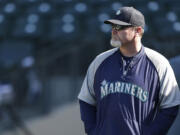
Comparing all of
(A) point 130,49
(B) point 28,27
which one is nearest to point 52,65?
(B) point 28,27

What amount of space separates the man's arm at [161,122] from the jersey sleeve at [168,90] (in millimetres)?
28

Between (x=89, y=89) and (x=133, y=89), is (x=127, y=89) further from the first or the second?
(x=89, y=89)

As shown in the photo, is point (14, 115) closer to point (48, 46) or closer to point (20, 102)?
point (20, 102)

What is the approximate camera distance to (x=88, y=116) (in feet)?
7.38

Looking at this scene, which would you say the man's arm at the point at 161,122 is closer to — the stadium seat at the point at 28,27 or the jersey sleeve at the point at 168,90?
the jersey sleeve at the point at 168,90

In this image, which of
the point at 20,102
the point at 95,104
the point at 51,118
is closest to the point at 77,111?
the point at 51,118

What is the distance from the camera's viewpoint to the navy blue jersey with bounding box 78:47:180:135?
6.81ft

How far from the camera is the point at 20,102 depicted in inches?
206

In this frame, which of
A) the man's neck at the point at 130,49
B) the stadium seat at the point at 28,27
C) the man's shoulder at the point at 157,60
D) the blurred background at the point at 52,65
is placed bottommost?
the blurred background at the point at 52,65

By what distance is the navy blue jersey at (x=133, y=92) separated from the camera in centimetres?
207

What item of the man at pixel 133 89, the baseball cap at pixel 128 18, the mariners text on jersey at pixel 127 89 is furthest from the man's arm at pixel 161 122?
the baseball cap at pixel 128 18

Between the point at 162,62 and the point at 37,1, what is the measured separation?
475cm

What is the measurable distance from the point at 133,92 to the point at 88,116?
0.30 m

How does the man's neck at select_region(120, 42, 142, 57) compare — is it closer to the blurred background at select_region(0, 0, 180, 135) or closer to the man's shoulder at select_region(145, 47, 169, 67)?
the man's shoulder at select_region(145, 47, 169, 67)
